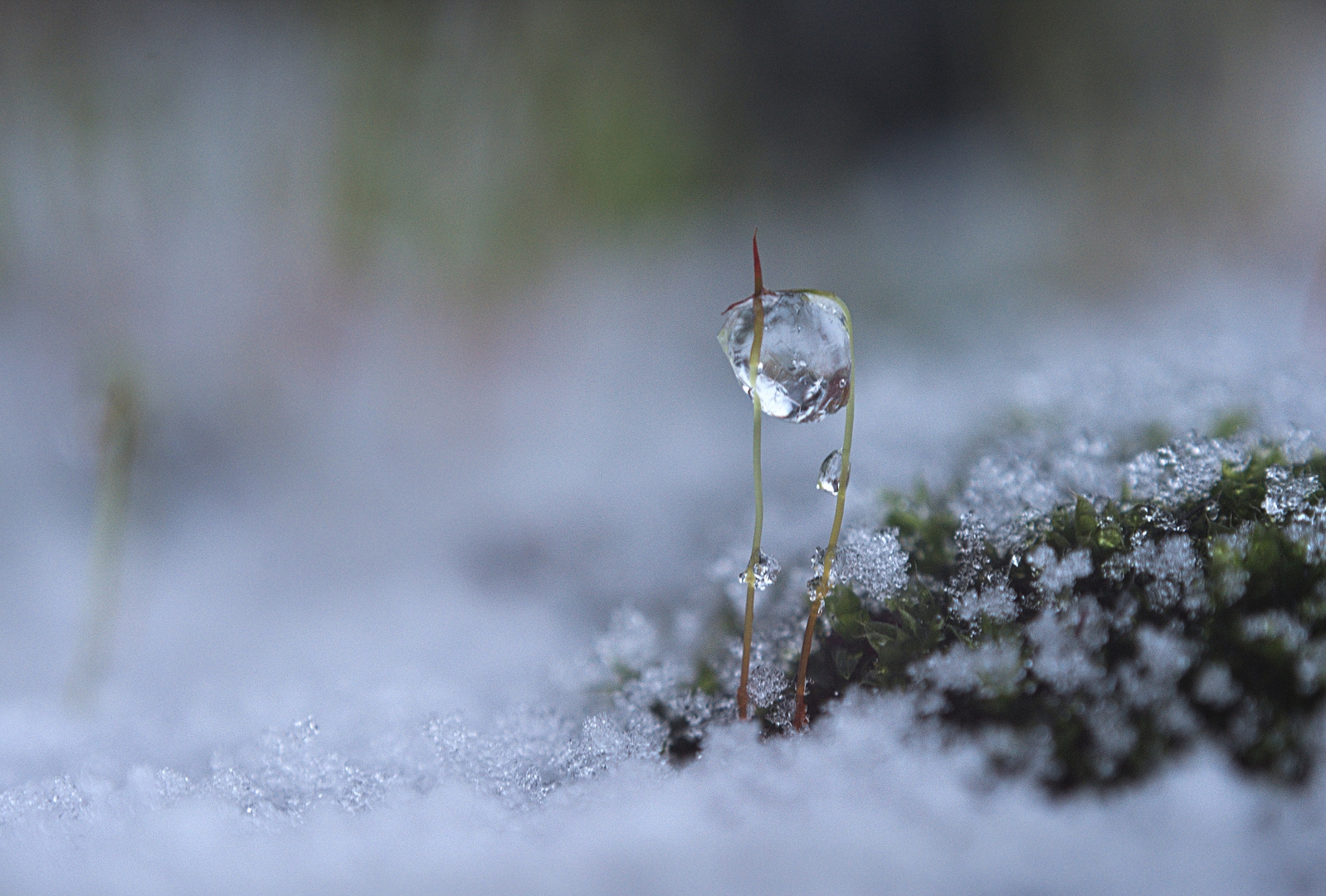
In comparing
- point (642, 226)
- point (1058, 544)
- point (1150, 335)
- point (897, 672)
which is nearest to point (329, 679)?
point (897, 672)

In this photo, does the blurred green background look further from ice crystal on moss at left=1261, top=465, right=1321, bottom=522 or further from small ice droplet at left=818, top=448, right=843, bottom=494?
ice crystal on moss at left=1261, top=465, right=1321, bottom=522

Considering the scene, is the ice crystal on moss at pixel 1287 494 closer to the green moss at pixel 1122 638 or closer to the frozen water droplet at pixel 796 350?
the green moss at pixel 1122 638

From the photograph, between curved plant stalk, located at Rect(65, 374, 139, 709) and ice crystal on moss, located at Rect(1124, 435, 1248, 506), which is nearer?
ice crystal on moss, located at Rect(1124, 435, 1248, 506)

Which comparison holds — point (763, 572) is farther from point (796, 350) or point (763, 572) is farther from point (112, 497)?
point (112, 497)

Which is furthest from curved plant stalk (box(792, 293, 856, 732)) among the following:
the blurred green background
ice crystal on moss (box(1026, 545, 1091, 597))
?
the blurred green background

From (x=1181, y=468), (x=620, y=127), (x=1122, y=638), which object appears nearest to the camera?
(x=1122, y=638)

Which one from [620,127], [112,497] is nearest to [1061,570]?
[620,127]

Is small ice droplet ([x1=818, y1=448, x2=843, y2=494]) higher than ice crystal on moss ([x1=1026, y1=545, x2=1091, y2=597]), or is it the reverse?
small ice droplet ([x1=818, y1=448, x2=843, y2=494])
